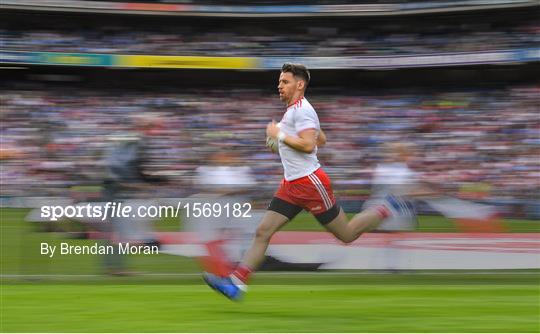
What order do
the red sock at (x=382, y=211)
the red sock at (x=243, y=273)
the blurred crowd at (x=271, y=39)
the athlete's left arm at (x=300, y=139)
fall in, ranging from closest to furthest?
the athlete's left arm at (x=300, y=139), the red sock at (x=243, y=273), the red sock at (x=382, y=211), the blurred crowd at (x=271, y=39)

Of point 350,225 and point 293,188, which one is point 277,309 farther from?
point 293,188

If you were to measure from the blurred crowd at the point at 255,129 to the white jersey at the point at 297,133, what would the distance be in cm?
963

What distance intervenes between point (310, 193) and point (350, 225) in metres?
0.43

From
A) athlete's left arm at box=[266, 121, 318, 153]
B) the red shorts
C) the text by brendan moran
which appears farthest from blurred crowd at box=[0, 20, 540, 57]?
athlete's left arm at box=[266, 121, 318, 153]

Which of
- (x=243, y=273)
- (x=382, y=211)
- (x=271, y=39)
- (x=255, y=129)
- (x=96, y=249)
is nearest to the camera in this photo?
(x=243, y=273)

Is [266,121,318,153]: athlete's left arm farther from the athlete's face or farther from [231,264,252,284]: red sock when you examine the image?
[231,264,252,284]: red sock

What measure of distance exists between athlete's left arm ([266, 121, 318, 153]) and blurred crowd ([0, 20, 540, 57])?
2269cm

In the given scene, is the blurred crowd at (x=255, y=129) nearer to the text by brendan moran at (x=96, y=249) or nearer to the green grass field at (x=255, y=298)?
the text by brendan moran at (x=96, y=249)

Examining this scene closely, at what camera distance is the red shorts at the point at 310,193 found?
6.09 m

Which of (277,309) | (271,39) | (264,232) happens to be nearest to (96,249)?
(277,309)

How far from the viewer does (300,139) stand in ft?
19.5

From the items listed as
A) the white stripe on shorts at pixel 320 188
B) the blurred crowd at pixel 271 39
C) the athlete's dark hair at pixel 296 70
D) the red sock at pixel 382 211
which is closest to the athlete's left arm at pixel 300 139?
the white stripe on shorts at pixel 320 188

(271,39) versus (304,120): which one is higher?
(304,120)

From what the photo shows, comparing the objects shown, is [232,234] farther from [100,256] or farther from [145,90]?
[145,90]
